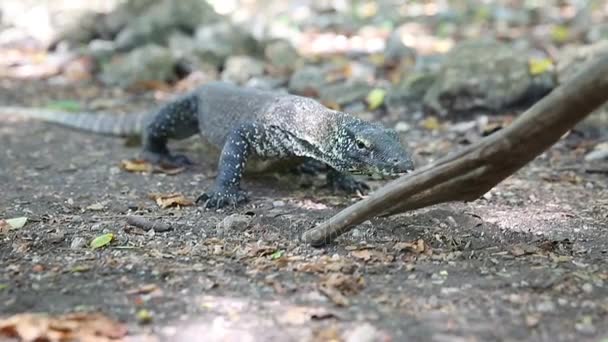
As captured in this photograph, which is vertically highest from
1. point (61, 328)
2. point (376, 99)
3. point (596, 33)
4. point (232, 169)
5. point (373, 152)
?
point (596, 33)

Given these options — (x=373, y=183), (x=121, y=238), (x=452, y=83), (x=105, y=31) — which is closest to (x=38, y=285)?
(x=121, y=238)

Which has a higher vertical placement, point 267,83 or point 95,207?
point 267,83

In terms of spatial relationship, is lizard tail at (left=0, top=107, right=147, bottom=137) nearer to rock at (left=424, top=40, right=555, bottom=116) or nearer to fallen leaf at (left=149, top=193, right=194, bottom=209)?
fallen leaf at (left=149, top=193, right=194, bottom=209)

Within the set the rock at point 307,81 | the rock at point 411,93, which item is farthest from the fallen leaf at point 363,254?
the rock at point 307,81

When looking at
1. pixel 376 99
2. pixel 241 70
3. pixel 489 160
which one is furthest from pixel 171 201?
pixel 241 70

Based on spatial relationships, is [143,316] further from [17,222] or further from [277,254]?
[17,222]

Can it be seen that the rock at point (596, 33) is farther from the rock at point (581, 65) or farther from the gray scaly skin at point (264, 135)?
the gray scaly skin at point (264, 135)

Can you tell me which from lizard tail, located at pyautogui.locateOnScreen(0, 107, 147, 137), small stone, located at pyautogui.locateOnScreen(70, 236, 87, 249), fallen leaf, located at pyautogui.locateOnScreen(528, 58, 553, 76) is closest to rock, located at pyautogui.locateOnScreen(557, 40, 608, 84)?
fallen leaf, located at pyautogui.locateOnScreen(528, 58, 553, 76)
